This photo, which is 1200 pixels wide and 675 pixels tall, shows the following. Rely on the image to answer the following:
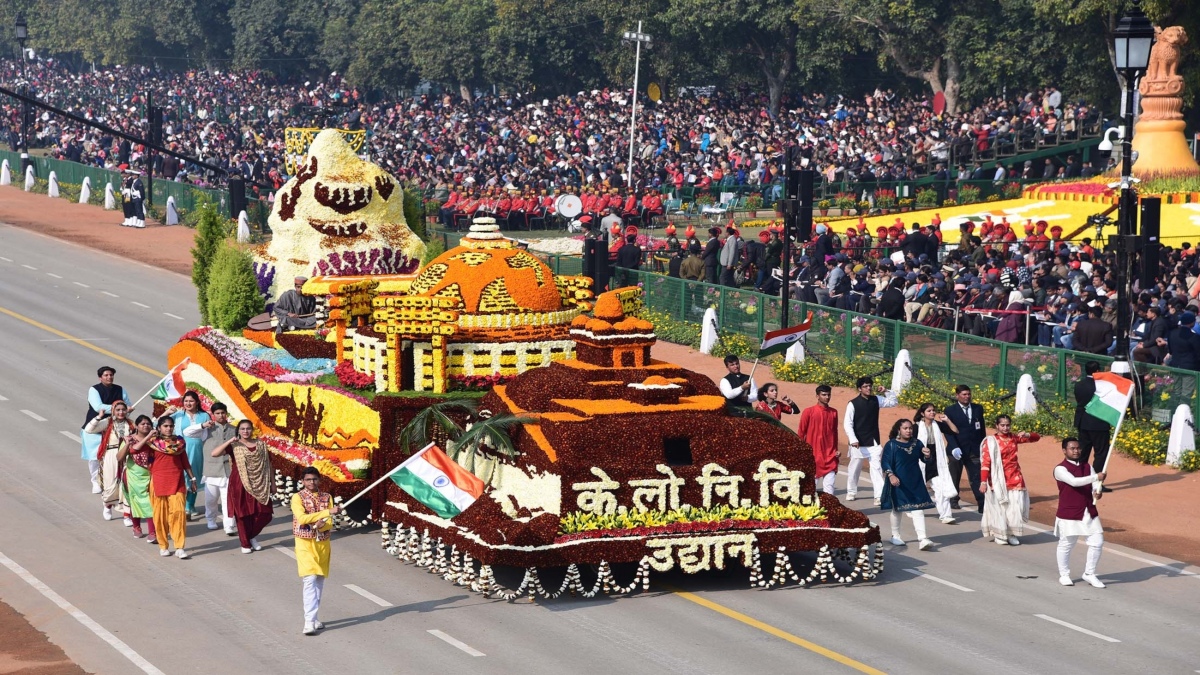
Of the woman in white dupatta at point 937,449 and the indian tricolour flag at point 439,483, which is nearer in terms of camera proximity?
the indian tricolour flag at point 439,483

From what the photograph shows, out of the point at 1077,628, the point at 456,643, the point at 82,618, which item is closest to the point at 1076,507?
the point at 1077,628

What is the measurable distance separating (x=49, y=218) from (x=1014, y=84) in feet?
99.3

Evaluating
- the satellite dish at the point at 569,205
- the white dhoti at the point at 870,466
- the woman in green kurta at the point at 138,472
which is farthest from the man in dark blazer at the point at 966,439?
Result: the satellite dish at the point at 569,205

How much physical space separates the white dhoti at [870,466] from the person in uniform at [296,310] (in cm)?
680

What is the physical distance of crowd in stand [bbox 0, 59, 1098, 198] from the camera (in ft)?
185

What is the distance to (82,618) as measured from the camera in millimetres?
17844

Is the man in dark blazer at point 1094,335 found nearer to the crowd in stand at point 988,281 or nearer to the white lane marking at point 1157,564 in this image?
the crowd in stand at point 988,281

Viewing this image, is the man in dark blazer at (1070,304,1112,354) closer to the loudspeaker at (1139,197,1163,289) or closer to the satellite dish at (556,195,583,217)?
the loudspeaker at (1139,197,1163,289)

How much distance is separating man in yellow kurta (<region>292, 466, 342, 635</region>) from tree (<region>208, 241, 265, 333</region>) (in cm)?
859

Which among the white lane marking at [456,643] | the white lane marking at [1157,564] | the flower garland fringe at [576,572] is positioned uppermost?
the flower garland fringe at [576,572]

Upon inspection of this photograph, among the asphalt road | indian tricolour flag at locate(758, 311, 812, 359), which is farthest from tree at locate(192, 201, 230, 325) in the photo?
indian tricolour flag at locate(758, 311, 812, 359)

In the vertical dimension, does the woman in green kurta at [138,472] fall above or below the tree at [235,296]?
below

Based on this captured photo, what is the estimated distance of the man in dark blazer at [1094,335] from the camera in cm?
2777

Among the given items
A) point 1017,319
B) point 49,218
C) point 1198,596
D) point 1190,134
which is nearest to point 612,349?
point 1198,596
